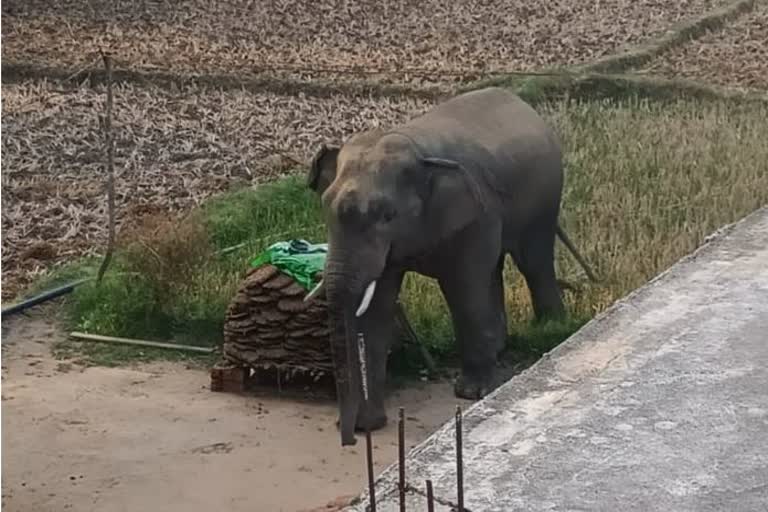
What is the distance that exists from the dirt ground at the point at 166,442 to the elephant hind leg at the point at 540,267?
22.2 inches

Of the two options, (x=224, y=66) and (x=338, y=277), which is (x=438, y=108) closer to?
(x=338, y=277)

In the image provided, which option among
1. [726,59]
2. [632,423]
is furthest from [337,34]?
[632,423]

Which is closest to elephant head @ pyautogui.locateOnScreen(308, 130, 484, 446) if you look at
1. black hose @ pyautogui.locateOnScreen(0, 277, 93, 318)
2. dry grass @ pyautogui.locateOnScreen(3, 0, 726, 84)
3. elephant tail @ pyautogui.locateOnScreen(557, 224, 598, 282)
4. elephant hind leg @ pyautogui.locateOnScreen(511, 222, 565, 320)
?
elephant hind leg @ pyautogui.locateOnScreen(511, 222, 565, 320)

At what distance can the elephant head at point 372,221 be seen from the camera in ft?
15.8

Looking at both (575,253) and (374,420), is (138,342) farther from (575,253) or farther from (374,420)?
(575,253)

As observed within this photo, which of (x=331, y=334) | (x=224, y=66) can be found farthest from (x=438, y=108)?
(x=224, y=66)

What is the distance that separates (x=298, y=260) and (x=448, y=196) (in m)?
0.72

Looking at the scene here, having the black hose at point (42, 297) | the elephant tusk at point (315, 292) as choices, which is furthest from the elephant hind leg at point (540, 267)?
the black hose at point (42, 297)

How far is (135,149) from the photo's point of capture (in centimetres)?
891

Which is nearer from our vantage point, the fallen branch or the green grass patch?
the fallen branch

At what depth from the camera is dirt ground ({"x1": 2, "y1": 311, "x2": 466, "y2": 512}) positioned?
184 inches

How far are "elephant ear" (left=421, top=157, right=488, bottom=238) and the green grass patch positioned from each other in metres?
0.86

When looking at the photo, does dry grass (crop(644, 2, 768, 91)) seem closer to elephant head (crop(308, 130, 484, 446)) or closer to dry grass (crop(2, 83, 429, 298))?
dry grass (crop(2, 83, 429, 298))

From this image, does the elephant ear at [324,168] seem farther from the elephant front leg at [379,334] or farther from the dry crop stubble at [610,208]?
the dry crop stubble at [610,208]
